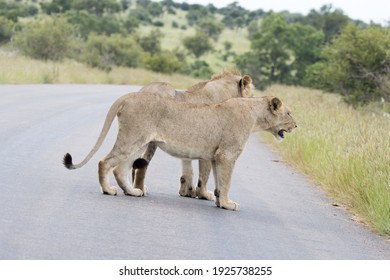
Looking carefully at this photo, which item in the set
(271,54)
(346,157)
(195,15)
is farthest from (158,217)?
(195,15)

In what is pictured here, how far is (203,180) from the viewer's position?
32.3ft

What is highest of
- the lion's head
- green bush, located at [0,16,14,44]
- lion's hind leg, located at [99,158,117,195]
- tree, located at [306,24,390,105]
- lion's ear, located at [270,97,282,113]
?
lion's ear, located at [270,97,282,113]

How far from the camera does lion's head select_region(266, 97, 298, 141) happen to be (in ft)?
32.5

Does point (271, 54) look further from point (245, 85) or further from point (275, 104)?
point (275, 104)

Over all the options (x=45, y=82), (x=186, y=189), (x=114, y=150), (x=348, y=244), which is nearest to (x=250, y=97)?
(x=186, y=189)

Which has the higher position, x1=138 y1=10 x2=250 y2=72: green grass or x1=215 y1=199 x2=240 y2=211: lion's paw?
x1=215 y1=199 x2=240 y2=211: lion's paw

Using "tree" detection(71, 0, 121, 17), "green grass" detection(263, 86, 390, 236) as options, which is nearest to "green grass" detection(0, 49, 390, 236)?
"green grass" detection(263, 86, 390, 236)

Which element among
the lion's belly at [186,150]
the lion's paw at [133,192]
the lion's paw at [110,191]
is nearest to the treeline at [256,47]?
the lion's belly at [186,150]

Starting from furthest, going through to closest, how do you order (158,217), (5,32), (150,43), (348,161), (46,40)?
1. (150,43)
2. (5,32)
3. (46,40)
4. (348,161)
5. (158,217)

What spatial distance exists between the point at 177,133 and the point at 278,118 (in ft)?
4.52

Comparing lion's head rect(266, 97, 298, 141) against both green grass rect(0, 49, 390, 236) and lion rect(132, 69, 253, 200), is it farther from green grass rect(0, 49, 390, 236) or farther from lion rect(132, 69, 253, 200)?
green grass rect(0, 49, 390, 236)

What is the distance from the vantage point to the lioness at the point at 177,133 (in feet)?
29.5

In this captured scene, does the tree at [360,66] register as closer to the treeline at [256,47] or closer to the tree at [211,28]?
the treeline at [256,47]

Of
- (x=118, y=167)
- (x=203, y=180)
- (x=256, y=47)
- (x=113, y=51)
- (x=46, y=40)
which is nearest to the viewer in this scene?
(x=118, y=167)
